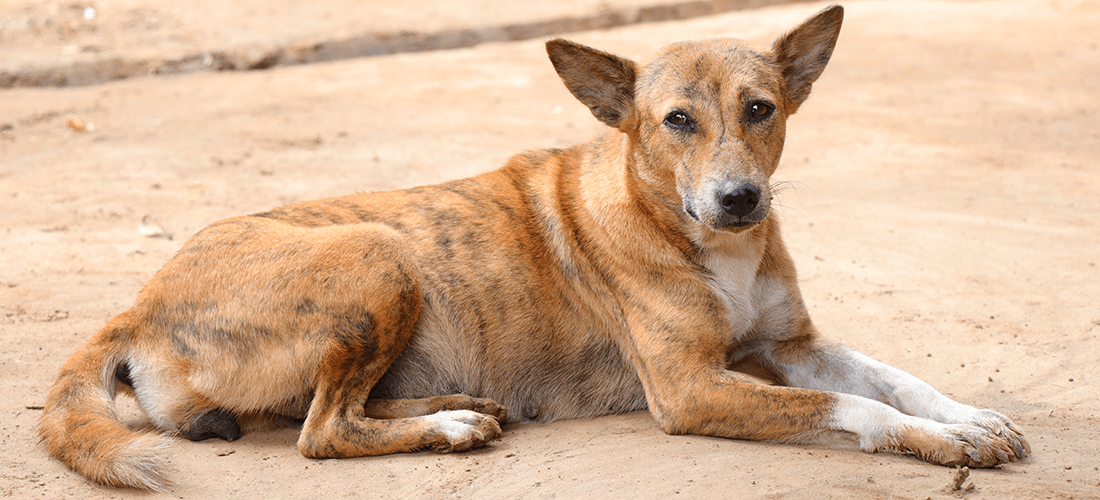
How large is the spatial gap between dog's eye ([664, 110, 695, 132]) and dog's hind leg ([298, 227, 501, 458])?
1242mm

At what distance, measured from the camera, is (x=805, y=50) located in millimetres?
4109

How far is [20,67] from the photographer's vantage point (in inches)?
412

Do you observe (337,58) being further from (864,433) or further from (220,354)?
(864,433)

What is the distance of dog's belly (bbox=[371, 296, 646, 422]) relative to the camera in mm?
4035

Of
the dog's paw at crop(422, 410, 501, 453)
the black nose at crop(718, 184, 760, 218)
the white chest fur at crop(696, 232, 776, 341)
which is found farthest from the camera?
the white chest fur at crop(696, 232, 776, 341)

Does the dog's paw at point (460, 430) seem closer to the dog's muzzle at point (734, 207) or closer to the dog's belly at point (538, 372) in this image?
the dog's belly at point (538, 372)

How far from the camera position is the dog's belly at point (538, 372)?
4.04m

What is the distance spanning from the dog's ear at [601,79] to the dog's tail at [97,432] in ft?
6.99

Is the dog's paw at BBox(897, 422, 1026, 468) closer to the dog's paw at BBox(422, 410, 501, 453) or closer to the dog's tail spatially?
the dog's paw at BBox(422, 410, 501, 453)

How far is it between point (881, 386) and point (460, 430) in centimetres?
171

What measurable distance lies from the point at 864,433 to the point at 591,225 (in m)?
1.40

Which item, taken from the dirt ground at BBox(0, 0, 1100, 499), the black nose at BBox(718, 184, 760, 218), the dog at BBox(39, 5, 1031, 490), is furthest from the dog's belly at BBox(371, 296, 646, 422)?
the black nose at BBox(718, 184, 760, 218)

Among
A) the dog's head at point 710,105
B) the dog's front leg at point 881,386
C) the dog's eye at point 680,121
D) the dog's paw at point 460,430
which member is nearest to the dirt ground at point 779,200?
the dog's paw at point 460,430

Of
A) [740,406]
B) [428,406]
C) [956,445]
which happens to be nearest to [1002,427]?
[956,445]
